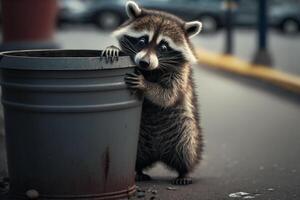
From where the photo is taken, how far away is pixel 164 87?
6.06 m

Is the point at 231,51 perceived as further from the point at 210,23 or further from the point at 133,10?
the point at 133,10

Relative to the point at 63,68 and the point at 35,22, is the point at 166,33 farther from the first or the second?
the point at 35,22

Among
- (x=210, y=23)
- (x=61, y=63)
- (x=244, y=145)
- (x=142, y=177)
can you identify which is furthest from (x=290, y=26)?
(x=61, y=63)

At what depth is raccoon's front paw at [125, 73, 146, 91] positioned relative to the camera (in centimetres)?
554

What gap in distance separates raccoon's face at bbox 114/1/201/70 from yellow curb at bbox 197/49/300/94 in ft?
22.4

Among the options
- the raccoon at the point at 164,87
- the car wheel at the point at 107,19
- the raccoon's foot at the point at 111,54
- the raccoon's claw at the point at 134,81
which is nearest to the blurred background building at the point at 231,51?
the car wheel at the point at 107,19

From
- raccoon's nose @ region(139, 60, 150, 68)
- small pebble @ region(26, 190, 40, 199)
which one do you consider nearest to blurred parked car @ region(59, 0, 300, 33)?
raccoon's nose @ region(139, 60, 150, 68)

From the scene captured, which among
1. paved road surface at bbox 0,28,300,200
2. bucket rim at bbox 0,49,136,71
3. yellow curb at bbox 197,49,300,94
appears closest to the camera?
bucket rim at bbox 0,49,136,71

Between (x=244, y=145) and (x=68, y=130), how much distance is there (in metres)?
3.90

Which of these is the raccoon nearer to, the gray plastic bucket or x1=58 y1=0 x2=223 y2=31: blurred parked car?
the gray plastic bucket

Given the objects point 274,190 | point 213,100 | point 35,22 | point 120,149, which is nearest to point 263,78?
point 213,100

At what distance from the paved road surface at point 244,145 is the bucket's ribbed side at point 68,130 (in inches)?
31.6

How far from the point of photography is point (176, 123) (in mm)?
6379

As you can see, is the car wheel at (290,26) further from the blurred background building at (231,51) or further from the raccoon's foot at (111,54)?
the raccoon's foot at (111,54)
